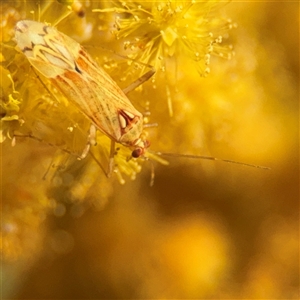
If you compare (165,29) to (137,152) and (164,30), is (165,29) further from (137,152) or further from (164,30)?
(137,152)

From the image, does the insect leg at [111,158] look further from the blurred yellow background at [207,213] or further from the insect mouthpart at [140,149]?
the blurred yellow background at [207,213]

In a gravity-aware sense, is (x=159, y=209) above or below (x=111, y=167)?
below

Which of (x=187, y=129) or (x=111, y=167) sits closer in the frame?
(x=111, y=167)

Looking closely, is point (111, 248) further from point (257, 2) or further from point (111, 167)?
point (257, 2)

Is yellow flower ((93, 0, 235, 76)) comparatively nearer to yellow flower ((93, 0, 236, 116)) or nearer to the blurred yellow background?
yellow flower ((93, 0, 236, 116))

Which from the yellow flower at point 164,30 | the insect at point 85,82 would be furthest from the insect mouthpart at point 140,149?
the yellow flower at point 164,30

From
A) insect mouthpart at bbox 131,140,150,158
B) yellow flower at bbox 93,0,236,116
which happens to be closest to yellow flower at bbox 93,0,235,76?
yellow flower at bbox 93,0,236,116

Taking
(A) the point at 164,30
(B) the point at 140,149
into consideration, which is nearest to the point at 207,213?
(B) the point at 140,149

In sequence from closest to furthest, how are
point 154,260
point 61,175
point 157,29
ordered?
point 157,29 < point 61,175 < point 154,260

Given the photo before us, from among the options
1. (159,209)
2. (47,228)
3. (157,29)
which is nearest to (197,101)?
(157,29)
